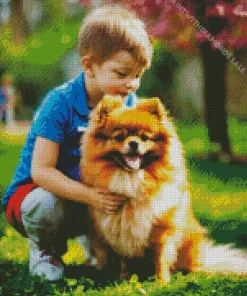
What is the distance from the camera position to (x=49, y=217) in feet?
10.1

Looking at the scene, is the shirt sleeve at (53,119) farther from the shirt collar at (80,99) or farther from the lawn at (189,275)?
the lawn at (189,275)

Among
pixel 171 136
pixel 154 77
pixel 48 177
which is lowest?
pixel 48 177

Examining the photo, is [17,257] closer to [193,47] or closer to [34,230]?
[34,230]

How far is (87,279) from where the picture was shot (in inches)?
121

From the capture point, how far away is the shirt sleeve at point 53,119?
3.02 metres

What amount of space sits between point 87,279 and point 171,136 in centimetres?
91

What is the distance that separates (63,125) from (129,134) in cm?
47

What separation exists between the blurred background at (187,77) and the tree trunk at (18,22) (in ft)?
0.10

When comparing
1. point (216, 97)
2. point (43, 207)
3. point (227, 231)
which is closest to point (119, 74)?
point (43, 207)

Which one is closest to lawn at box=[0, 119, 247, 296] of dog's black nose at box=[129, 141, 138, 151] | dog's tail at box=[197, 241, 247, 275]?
dog's tail at box=[197, 241, 247, 275]

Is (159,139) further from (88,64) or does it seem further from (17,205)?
(17,205)

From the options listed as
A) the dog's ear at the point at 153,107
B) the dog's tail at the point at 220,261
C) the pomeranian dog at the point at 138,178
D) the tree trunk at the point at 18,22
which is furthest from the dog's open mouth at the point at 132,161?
the tree trunk at the point at 18,22

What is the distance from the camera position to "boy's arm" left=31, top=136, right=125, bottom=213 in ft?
9.50

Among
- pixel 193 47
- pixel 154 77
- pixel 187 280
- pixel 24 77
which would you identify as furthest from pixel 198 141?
pixel 24 77
